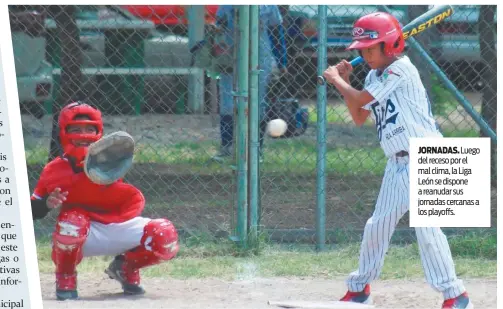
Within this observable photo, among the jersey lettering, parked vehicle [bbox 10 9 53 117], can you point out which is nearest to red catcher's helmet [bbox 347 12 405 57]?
the jersey lettering

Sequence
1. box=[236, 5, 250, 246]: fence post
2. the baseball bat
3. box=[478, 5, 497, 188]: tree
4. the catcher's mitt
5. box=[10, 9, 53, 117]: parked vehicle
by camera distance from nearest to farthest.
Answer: the catcher's mitt
the baseball bat
box=[236, 5, 250, 246]: fence post
box=[478, 5, 497, 188]: tree
box=[10, 9, 53, 117]: parked vehicle

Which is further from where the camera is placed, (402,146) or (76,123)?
(76,123)

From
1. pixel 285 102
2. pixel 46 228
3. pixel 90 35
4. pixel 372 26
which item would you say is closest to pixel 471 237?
pixel 285 102

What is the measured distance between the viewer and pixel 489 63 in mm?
8094

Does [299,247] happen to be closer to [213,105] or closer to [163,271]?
[163,271]

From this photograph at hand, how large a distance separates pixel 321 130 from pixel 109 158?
5.55ft

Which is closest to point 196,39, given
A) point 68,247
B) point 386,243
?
point 68,247

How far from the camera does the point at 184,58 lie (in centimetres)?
1121

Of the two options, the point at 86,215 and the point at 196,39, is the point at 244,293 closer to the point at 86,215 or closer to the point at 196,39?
the point at 86,215

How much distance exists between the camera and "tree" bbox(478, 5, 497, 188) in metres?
8.01

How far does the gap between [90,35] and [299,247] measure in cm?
372

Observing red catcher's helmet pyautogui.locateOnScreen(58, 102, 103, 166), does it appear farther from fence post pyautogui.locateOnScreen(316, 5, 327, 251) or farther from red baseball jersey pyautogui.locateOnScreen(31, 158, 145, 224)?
fence post pyautogui.locateOnScreen(316, 5, 327, 251)

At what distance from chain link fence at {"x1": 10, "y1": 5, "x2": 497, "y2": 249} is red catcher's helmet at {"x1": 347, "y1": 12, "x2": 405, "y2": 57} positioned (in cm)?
136

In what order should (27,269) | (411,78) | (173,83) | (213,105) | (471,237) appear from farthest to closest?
(173,83) < (213,105) < (471,237) < (411,78) < (27,269)
